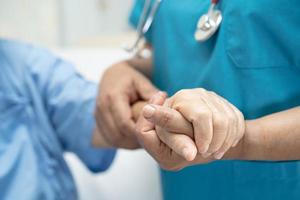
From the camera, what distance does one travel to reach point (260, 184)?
2.07ft

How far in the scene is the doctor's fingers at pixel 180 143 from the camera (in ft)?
1.48

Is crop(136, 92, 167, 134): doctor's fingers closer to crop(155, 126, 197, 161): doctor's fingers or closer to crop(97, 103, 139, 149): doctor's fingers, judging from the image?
crop(155, 126, 197, 161): doctor's fingers

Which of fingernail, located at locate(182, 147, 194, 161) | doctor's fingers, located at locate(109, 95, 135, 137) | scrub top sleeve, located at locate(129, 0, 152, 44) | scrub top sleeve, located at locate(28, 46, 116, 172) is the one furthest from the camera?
scrub top sleeve, located at locate(28, 46, 116, 172)

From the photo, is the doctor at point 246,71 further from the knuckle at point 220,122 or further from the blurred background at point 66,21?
the blurred background at point 66,21

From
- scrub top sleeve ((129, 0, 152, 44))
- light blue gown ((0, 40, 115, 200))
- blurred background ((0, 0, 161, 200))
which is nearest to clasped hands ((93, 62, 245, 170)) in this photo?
scrub top sleeve ((129, 0, 152, 44))

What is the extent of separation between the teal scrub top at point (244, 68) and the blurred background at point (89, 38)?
486mm

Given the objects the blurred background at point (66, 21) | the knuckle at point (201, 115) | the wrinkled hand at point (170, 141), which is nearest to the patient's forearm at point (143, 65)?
the wrinkled hand at point (170, 141)

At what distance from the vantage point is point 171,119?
0.47 meters

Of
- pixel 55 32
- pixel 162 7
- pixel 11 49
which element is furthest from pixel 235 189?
pixel 55 32

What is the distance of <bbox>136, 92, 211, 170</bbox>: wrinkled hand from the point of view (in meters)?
0.46

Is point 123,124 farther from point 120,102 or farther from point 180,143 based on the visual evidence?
point 180,143

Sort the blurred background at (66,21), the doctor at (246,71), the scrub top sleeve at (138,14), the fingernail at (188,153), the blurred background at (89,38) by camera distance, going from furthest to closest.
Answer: the blurred background at (66,21) < the blurred background at (89,38) < the scrub top sleeve at (138,14) < the doctor at (246,71) < the fingernail at (188,153)

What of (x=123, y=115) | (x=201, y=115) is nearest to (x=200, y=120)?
(x=201, y=115)

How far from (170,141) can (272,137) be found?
0.12m
